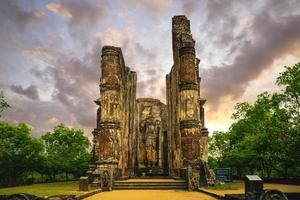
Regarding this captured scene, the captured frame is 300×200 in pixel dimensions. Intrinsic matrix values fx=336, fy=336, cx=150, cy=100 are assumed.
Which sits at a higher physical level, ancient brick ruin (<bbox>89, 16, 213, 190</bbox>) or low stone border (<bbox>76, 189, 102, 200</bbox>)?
ancient brick ruin (<bbox>89, 16, 213, 190</bbox>)

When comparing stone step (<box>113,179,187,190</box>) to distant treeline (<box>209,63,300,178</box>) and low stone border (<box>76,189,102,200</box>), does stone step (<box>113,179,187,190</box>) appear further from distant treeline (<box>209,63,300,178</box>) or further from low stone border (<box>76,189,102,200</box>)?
distant treeline (<box>209,63,300,178</box>)

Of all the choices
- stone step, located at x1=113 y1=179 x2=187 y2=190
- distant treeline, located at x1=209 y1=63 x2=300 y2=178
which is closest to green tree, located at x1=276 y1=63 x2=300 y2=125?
distant treeline, located at x1=209 y1=63 x2=300 y2=178

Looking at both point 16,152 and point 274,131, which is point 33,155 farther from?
point 274,131

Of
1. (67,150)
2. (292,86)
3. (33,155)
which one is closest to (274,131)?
(292,86)

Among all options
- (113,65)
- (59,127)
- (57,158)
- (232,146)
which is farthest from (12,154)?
(232,146)

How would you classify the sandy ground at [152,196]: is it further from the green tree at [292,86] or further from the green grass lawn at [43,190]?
the green tree at [292,86]

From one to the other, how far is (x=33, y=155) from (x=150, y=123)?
1160 centimetres

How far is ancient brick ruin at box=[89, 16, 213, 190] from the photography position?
64.1ft

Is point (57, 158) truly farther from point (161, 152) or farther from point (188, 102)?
point (188, 102)

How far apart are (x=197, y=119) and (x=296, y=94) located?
10264 mm

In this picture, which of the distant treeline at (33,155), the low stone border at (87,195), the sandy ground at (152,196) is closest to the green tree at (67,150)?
the distant treeline at (33,155)

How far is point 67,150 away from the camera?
41.6 metres

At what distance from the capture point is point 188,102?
2016 cm

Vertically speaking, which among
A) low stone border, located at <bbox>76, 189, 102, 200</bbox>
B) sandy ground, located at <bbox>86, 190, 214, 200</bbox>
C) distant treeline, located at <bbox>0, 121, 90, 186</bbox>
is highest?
distant treeline, located at <bbox>0, 121, 90, 186</bbox>
